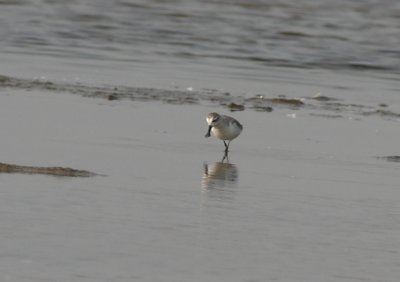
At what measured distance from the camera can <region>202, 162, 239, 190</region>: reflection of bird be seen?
10.1 metres

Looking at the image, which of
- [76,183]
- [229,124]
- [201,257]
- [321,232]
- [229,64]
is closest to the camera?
[201,257]

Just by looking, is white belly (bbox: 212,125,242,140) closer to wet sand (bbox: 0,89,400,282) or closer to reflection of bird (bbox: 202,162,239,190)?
wet sand (bbox: 0,89,400,282)

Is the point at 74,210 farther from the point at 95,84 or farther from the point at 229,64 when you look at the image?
the point at 229,64

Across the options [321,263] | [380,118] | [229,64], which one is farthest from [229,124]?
[229,64]

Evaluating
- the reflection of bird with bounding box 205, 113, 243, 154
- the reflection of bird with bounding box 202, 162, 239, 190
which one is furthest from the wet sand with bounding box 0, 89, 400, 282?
the reflection of bird with bounding box 205, 113, 243, 154

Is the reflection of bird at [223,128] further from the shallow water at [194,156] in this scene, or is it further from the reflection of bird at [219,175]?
the reflection of bird at [219,175]

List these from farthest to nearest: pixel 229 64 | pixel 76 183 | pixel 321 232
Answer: pixel 229 64
pixel 76 183
pixel 321 232

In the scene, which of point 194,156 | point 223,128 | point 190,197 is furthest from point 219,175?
point 223,128

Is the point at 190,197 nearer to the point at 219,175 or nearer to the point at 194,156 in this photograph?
the point at 219,175

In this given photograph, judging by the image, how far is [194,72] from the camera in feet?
57.6

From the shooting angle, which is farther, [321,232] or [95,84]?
[95,84]

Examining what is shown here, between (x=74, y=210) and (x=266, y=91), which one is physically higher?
(x=266, y=91)

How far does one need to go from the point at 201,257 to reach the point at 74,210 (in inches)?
49.7

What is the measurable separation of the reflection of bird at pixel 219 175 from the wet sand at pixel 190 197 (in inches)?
0.4
